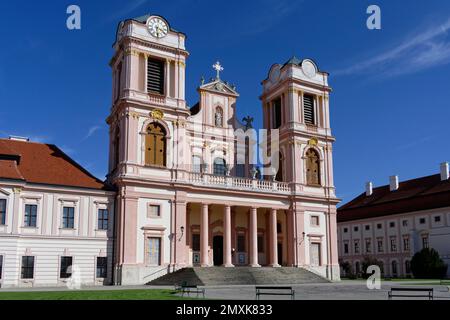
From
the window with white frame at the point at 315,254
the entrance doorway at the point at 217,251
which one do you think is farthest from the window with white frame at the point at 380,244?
the entrance doorway at the point at 217,251

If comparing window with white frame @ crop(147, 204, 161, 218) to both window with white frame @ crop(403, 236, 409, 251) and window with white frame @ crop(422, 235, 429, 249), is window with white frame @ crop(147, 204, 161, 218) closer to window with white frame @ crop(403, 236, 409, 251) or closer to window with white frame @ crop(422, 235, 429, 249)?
window with white frame @ crop(422, 235, 429, 249)

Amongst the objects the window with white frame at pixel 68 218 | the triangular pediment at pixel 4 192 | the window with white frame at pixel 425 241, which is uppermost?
the triangular pediment at pixel 4 192

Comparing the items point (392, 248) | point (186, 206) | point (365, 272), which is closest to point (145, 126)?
point (186, 206)

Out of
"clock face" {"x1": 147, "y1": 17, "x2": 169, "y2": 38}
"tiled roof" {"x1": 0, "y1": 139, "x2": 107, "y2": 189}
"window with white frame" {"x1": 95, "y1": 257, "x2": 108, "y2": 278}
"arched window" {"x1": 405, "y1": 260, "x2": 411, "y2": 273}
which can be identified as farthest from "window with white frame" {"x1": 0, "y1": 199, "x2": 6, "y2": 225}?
"arched window" {"x1": 405, "y1": 260, "x2": 411, "y2": 273}

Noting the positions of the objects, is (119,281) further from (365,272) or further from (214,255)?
(365,272)

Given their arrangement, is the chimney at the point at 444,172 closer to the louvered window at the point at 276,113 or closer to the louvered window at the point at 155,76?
the louvered window at the point at 276,113

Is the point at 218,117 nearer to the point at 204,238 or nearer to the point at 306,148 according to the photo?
the point at 306,148

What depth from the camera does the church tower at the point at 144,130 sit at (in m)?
38.2

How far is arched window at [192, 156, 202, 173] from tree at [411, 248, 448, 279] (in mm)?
29317

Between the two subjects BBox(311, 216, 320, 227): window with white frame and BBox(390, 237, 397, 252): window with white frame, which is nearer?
BBox(311, 216, 320, 227): window with white frame

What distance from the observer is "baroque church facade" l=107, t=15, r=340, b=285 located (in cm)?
3922

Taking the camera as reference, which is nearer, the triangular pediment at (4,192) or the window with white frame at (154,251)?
the triangular pediment at (4,192)

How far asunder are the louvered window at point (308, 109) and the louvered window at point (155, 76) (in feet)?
48.7
